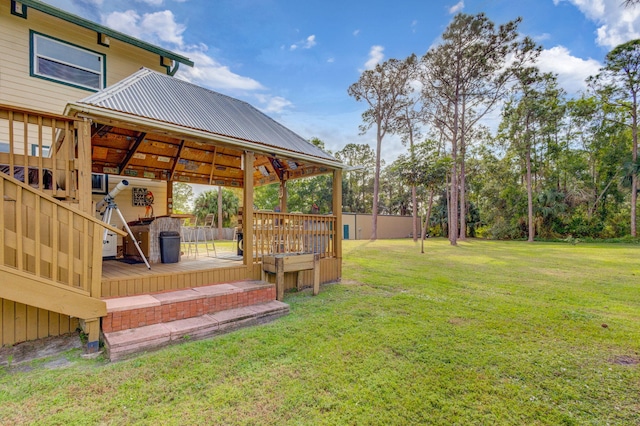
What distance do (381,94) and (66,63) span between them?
60.0 feet

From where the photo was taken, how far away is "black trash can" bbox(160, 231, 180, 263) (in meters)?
5.14

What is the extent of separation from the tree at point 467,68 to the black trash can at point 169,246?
14.7m

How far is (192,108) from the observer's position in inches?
187

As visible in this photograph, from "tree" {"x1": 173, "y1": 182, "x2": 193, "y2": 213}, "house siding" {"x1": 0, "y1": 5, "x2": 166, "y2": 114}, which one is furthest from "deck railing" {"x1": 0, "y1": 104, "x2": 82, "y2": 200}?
"tree" {"x1": 173, "y1": 182, "x2": 193, "y2": 213}

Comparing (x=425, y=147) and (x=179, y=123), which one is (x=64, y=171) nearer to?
(x=179, y=123)

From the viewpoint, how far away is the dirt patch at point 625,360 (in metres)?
2.76

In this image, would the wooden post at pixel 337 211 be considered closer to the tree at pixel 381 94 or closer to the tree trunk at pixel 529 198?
the tree at pixel 381 94

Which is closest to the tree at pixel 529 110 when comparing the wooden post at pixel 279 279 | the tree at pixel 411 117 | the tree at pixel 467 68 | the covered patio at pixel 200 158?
the tree at pixel 467 68

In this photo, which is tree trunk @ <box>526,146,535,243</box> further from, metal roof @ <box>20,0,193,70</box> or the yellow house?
metal roof @ <box>20,0,193,70</box>

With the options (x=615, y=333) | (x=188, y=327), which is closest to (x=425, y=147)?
(x=615, y=333)

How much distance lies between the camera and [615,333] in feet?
11.4

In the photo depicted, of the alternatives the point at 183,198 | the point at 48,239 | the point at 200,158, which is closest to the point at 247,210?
the point at 48,239

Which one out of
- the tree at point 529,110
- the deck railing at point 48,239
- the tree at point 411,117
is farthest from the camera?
the tree at point 411,117

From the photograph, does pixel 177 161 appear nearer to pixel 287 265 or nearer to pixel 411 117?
pixel 287 265
